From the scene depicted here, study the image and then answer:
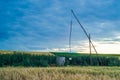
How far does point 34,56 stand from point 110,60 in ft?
28.9

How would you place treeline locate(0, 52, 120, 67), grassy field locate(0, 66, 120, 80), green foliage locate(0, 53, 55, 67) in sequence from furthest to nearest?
green foliage locate(0, 53, 55, 67) → treeline locate(0, 52, 120, 67) → grassy field locate(0, 66, 120, 80)

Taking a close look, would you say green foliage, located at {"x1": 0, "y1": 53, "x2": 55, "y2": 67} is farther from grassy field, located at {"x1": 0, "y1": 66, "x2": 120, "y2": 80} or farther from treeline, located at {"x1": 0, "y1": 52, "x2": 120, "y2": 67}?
grassy field, located at {"x1": 0, "y1": 66, "x2": 120, "y2": 80}

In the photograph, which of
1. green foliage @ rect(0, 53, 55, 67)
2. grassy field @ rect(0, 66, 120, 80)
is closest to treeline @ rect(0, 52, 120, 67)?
green foliage @ rect(0, 53, 55, 67)

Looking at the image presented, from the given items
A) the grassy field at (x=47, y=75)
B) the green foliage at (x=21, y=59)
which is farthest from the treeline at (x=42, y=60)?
the grassy field at (x=47, y=75)

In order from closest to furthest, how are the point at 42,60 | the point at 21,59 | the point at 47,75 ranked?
the point at 47,75 < the point at 42,60 < the point at 21,59

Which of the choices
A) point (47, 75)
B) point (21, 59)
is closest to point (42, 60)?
point (21, 59)

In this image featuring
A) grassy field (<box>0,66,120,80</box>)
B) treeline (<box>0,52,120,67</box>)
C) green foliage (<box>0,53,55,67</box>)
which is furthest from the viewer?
green foliage (<box>0,53,55,67</box>)

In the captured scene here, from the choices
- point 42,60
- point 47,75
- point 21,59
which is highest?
point 21,59

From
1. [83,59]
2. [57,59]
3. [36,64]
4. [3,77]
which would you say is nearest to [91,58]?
[83,59]

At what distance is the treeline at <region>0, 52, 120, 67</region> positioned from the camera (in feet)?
98.4

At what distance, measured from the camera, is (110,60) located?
34.5m

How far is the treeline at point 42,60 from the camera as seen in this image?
30.0m

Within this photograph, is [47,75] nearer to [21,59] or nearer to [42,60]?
[42,60]

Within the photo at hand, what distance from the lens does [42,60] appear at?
102 ft
